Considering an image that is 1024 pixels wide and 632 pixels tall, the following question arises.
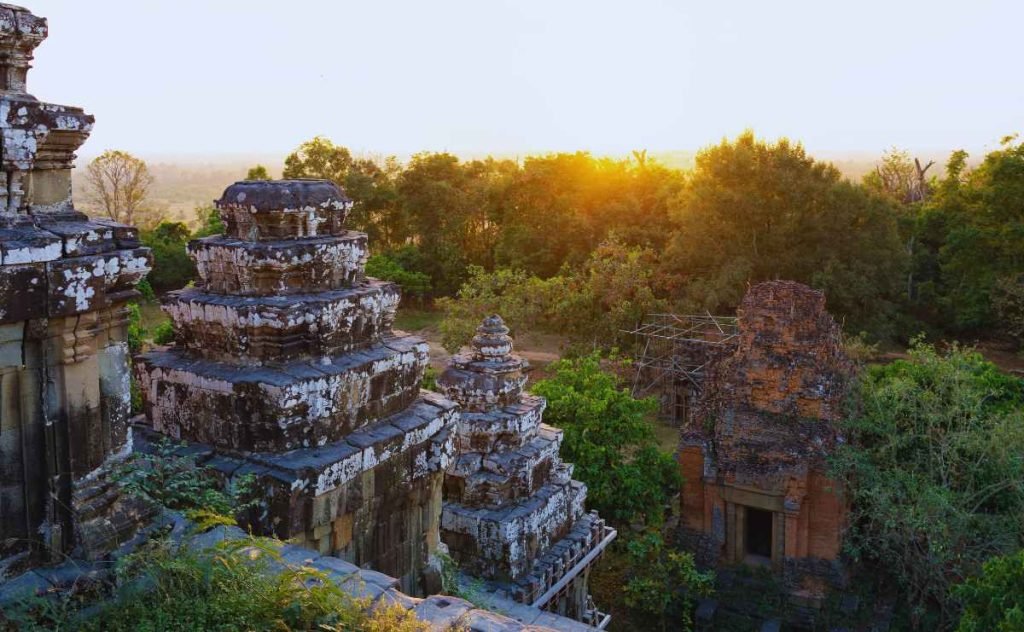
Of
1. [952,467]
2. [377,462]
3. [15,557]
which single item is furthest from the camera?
[952,467]

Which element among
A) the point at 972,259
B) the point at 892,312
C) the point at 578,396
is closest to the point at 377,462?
the point at 578,396

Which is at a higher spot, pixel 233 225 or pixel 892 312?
pixel 233 225

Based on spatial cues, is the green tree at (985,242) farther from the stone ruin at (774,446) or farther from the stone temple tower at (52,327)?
the stone temple tower at (52,327)

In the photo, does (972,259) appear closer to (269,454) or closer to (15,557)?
(269,454)

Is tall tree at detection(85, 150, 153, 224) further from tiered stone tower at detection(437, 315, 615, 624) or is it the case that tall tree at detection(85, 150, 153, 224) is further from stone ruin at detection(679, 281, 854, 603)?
tiered stone tower at detection(437, 315, 615, 624)

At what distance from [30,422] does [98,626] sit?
1130 mm

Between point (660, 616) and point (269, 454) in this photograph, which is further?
point (660, 616)

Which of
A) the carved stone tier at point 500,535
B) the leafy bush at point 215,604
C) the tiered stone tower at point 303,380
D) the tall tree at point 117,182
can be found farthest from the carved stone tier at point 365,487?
the tall tree at point 117,182

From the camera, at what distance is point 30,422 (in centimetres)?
428

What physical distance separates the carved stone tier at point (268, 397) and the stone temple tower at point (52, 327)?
4.23 ft

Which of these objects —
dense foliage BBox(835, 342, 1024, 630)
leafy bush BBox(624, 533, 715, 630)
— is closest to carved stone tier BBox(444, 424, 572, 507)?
leafy bush BBox(624, 533, 715, 630)

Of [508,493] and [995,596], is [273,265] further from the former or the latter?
[995,596]

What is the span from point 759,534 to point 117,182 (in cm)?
3901

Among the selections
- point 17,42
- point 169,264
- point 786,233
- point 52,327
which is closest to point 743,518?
point 52,327
